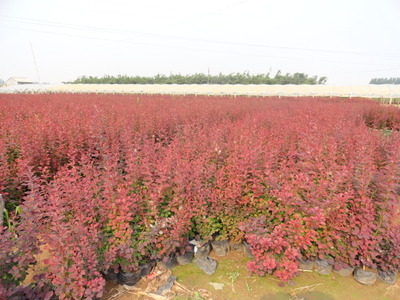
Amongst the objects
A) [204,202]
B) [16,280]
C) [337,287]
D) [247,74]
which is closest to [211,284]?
Answer: [204,202]

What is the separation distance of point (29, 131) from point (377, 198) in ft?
17.5

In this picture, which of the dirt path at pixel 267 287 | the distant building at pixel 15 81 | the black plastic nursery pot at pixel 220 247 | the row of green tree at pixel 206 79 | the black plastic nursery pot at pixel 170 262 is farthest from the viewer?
the distant building at pixel 15 81

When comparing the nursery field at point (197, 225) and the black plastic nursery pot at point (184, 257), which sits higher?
the nursery field at point (197, 225)

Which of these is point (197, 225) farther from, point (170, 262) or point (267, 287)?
point (267, 287)

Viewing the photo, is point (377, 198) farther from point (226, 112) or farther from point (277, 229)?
point (226, 112)

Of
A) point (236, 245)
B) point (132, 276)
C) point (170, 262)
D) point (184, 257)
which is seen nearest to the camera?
point (132, 276)

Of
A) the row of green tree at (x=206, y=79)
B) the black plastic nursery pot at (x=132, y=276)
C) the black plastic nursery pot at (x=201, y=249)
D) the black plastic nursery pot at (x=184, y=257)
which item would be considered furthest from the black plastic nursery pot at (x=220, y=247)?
the row of green tree at (x=206, y=79)

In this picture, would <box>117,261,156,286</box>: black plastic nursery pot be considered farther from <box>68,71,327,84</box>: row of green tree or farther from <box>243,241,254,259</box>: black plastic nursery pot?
<box>68,71,327,84</box>: row of green tree

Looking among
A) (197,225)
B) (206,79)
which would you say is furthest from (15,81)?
(197,225)

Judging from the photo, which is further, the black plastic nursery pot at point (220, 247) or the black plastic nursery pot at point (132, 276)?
the black plastic nursery pot at point (220, 247)

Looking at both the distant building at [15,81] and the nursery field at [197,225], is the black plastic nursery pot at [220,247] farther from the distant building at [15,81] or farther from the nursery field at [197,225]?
the distant building at [15,81]

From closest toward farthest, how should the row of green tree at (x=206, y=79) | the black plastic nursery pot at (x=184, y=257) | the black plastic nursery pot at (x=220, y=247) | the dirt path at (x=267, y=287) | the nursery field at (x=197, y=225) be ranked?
1. the nursery field at (x=197, y=225)
2. the dirt path at (x=267, y=287)
3. the black plastic nursery pot at (x=184, y=257)
4. the black plastic nursery pot at (x=220, y=247)
5. the row of green tree at (x=206, y=79)

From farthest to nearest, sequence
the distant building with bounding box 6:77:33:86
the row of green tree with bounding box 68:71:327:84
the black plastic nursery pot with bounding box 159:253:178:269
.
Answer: the distant building with bounding box 6:77:33:86 → the row of green tree with bounding box 68:71:327:84 → the black plastic nursery pot with bounding box 159:253:178:269

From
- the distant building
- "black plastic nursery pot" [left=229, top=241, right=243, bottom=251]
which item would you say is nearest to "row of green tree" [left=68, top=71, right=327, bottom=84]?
the distant building
